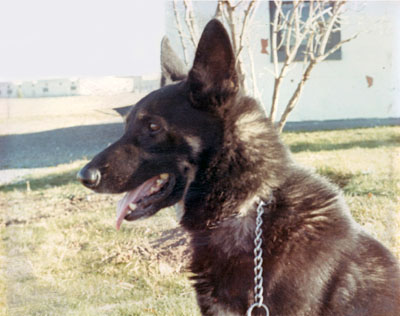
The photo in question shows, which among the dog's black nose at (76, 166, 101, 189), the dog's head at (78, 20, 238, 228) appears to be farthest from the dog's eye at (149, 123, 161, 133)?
the dog's black nose at (76, 166, 101, 189)

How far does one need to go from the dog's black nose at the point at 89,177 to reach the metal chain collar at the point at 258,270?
0.71 metres

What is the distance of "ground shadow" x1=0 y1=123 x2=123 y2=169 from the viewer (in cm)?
526

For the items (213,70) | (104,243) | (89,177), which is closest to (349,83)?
(104,243)

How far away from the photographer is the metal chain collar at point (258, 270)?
5.14 ft

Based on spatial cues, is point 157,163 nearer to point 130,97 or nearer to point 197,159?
point 197,159

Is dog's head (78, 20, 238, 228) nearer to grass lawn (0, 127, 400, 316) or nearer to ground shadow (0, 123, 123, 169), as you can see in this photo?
grass lawn (0, 127, 400, 316)

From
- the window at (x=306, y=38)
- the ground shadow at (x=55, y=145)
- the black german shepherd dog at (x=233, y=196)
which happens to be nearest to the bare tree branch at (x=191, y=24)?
the window at (x=306, y=38)

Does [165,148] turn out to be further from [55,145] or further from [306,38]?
[55,145]

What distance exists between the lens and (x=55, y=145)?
588 cm

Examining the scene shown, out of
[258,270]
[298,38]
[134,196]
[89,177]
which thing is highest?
[298,38]

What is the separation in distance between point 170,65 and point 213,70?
26.0 inches

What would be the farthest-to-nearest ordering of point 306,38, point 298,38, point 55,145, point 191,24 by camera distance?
1. point 55,145
2. point 306,38
3. point 191,24
4. point 298,38

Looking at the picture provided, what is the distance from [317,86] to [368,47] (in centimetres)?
96

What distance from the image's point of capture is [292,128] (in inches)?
256
